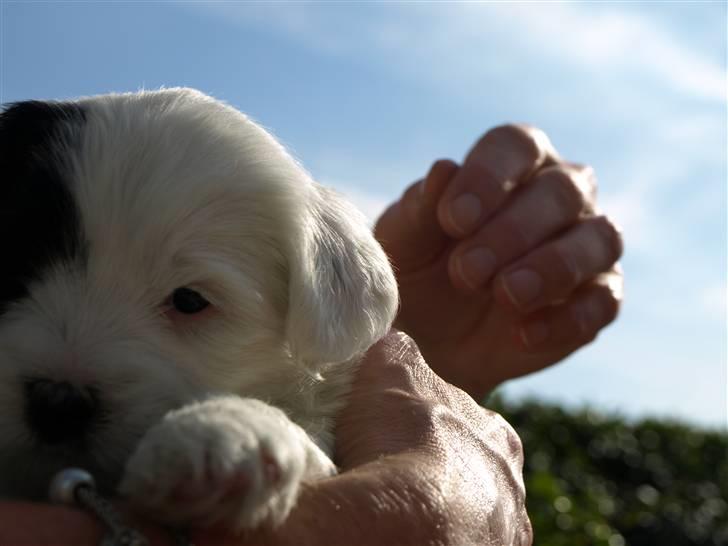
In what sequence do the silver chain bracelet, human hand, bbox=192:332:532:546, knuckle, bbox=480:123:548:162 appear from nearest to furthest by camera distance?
the silver chain bracelet
human hand, bbox=192:332:532:546
knuckle, bbox=480:123:548:162

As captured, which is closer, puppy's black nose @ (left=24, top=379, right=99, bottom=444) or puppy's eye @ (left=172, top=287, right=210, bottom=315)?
puppy's black nose @ (left=24, top=379, right=99, bottom=444)

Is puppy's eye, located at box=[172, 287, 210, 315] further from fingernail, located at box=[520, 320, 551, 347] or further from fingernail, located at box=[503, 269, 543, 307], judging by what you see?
fingernail, located at box=[520, 320, 551, 347]

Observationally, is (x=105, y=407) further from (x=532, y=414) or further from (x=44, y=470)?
(x=532, y=414)

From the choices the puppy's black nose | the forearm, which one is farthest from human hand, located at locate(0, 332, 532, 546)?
the puppy's black nose

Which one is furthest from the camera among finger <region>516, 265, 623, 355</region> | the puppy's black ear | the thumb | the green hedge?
the green hedge

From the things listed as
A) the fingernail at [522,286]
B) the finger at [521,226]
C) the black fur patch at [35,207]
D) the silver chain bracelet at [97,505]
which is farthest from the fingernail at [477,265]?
the silver chain bracelet at [97,505]

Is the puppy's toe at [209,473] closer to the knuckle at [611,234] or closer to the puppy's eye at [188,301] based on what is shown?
the puppy's eye at [188,301]
